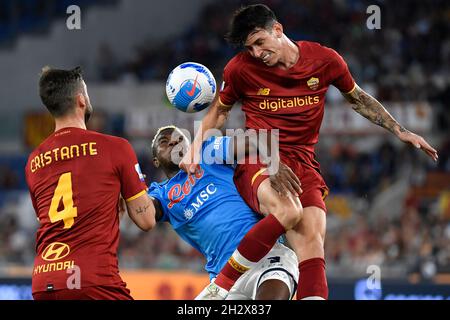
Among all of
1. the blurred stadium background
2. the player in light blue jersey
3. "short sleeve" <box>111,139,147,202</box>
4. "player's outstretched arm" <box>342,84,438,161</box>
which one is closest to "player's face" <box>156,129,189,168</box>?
the player in light blue jersey

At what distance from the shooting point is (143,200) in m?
5.64

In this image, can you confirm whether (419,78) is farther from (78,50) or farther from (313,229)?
(313,229)

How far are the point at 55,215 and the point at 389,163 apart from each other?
1305 centimetres

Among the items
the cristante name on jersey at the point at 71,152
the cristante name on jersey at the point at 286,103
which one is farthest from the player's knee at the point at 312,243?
the cristante name on jersey at the point at 71,152

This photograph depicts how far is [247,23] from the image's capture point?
6.48m

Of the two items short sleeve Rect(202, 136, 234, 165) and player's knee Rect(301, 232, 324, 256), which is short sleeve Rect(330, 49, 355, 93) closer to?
short sleeve Rect(202, 136, 234, 165)

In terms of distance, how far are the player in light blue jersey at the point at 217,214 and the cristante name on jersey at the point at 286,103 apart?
0.38m

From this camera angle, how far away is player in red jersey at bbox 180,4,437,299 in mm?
6262

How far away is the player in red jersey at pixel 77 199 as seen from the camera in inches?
212

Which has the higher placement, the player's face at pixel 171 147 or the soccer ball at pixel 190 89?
the soccer ball at pixel 190 89

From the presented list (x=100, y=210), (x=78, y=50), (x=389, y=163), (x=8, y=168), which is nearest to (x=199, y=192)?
(x=100, y=210)

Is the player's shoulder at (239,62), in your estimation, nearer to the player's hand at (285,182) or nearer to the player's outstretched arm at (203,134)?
the player's outstretched arm at (203,134)

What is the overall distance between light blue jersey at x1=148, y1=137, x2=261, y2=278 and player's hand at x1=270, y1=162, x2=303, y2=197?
0.50 metres

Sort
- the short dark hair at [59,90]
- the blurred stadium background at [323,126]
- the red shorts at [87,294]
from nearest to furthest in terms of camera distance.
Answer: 1. the red shorts at [87,294]
2. the short dark hair at [59,90]
3. the blurred stadium background at [323,126]
